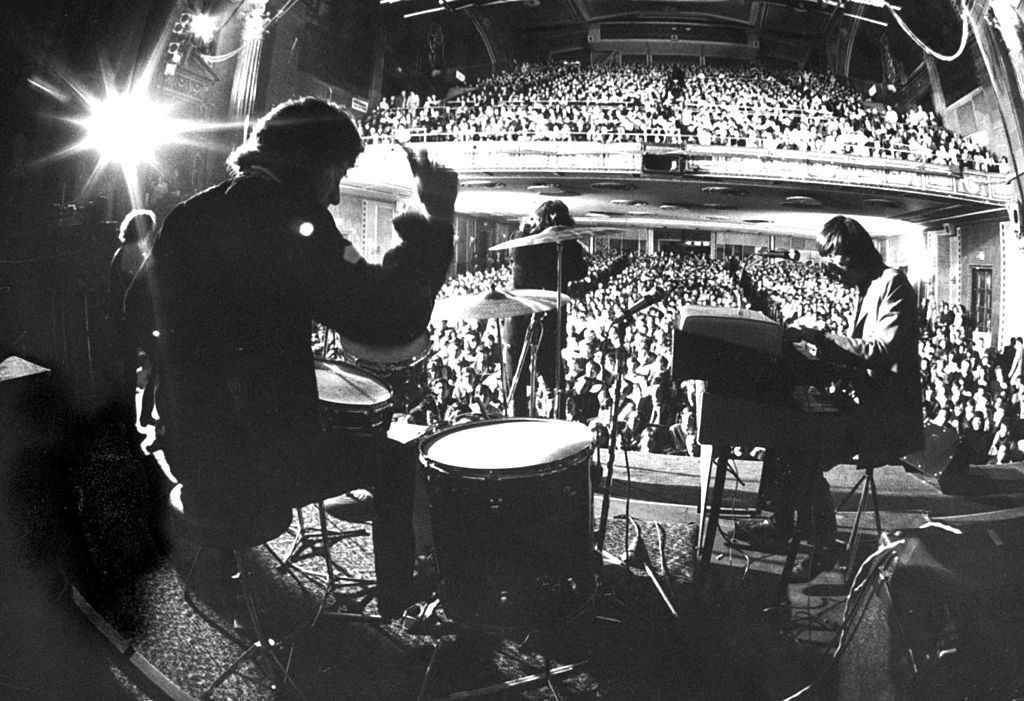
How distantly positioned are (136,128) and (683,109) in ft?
5.34

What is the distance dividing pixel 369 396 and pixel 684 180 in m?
1.19

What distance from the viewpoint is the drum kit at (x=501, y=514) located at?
173cm

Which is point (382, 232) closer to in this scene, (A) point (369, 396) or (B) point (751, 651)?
(A) point (369, 396)

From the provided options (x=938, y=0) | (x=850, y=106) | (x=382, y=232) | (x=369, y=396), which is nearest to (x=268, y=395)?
(x=369, y=396)

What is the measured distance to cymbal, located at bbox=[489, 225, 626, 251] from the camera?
7.11ft

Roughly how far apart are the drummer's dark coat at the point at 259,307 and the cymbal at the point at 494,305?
2.05ft

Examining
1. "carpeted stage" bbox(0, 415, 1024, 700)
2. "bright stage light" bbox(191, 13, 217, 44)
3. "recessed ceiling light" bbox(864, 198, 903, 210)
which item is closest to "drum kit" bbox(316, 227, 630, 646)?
"carpeted stage" bbox(0, 415, 1024, 700)

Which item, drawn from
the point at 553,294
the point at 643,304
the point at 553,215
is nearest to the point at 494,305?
the point at 553,294

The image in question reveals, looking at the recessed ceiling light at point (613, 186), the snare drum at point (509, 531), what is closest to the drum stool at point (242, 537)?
the snare drum at point (509, 531)

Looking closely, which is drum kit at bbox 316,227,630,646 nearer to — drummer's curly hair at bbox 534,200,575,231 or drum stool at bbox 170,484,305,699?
drum stool at bbox 170,484,305,699

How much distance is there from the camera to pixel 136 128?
1.81 meters

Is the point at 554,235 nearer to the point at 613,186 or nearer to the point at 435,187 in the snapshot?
the point at 613,186

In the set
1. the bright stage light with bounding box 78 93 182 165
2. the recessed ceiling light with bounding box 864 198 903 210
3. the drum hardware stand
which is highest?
the bright stage light with bounding box 78 93 182 165

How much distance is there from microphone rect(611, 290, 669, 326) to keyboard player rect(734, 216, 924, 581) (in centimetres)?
41
